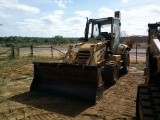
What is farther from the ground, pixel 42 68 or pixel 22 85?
pixel 42 68

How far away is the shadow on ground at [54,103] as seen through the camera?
6676mm

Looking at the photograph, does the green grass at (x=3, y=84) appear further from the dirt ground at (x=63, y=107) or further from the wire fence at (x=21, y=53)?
the wire fence at (x=21, y=53)

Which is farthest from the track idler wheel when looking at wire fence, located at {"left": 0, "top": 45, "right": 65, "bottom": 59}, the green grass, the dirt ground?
wire fence, located at {"left": 0, "top": 45, "right": 65, "bottom": 59}

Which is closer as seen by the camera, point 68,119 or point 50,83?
point 68,119

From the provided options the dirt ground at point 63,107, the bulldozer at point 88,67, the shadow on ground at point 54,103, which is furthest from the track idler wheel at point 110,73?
the shadow on ground at point 54,103

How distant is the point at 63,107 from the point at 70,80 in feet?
4.11

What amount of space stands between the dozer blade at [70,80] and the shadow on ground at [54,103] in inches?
10.0

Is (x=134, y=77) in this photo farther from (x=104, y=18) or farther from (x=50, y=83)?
(x=50, y=83)

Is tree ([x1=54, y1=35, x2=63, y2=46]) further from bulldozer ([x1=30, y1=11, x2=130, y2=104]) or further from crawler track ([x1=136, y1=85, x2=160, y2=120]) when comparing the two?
crawler track ([x1=136, y1=85, x2=160, y2=120])

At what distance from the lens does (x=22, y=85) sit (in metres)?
9.88

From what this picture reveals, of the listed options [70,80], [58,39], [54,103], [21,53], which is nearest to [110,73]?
[70,80]

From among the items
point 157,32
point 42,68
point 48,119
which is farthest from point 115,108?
point 42,68

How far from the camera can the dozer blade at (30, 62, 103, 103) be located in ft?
24.1

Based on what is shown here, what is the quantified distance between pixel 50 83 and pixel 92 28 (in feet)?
11.7
